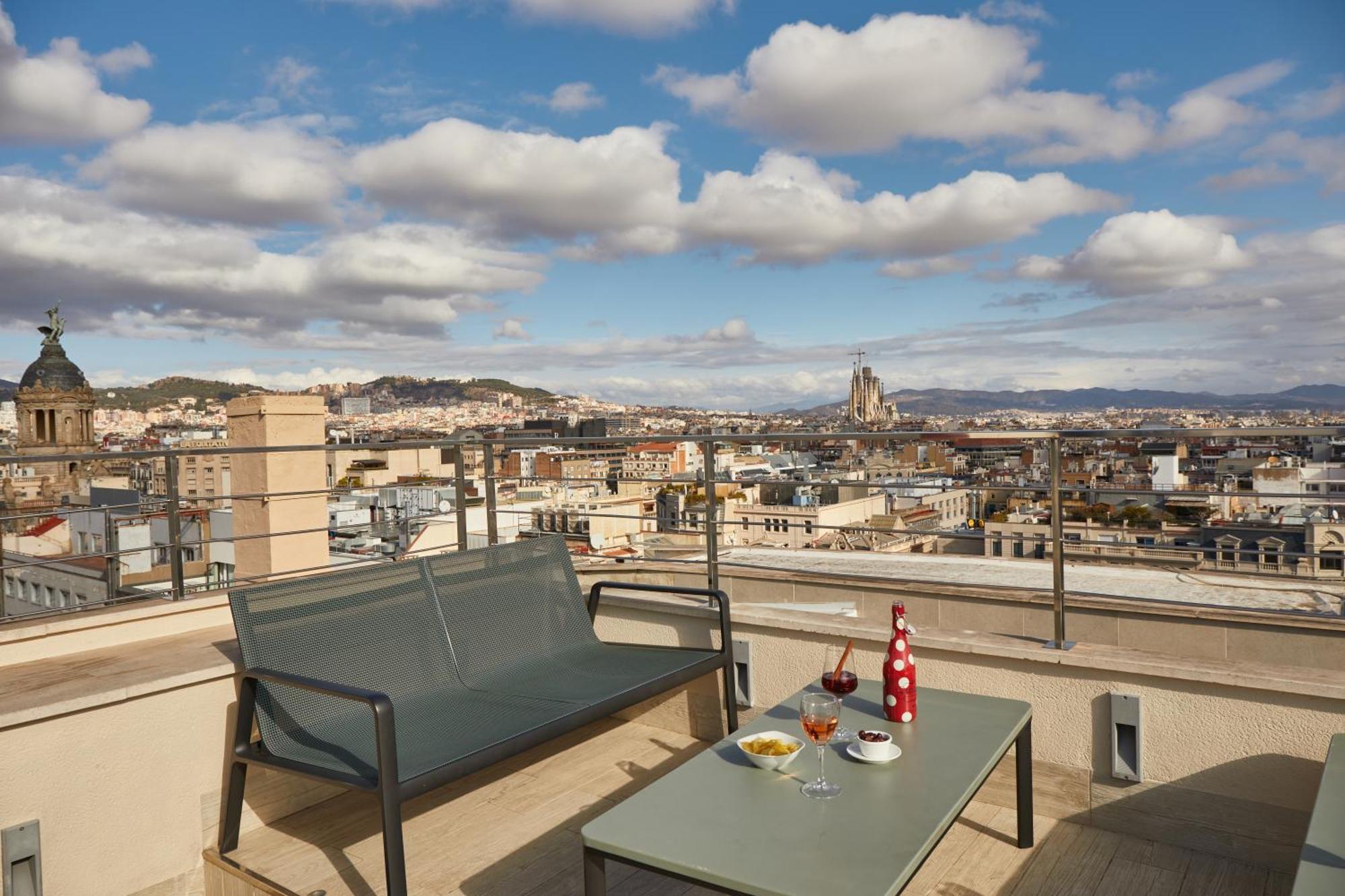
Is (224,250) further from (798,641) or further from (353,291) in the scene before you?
(798,641)

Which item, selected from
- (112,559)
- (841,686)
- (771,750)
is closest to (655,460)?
(112,559)

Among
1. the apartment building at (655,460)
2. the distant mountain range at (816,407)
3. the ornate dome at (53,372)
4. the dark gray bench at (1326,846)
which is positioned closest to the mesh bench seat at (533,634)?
the apartment building at (655,460)

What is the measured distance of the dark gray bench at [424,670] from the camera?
1.95 meters

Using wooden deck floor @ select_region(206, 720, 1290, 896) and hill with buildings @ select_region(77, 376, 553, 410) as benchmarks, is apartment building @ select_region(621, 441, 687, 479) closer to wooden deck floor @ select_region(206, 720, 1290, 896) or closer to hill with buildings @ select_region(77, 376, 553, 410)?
wooden deck floor @ select_region(206, 720, 1290, 896)

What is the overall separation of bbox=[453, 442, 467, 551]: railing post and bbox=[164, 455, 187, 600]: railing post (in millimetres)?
1190

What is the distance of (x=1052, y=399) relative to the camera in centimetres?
3053

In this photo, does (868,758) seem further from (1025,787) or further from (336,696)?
(336,696)

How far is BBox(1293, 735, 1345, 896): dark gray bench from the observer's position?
1.28 m

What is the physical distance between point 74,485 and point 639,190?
55.7 feet

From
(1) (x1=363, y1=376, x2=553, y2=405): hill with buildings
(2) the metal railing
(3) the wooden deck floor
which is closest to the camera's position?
(3) the wooden deck floor

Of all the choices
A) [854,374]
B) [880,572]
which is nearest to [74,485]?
[880,572]

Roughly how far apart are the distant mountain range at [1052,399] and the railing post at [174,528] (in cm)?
1822

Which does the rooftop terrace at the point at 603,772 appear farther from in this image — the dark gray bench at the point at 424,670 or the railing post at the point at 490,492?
the railing post at the point at 490,492

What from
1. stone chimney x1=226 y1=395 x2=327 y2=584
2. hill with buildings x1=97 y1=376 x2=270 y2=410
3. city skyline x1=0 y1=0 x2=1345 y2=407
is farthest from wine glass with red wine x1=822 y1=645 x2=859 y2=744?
hill with buildings x1=97 y1=376 x2=270 y2=410
